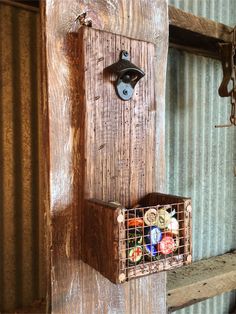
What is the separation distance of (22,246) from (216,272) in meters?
1.20

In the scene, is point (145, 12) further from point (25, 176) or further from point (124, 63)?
point (25, 176)

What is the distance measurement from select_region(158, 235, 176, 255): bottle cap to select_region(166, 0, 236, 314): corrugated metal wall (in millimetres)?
881

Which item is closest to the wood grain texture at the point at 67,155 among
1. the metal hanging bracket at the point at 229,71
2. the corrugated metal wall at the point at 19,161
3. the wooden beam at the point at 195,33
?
the wooden beam at the point at 195,33

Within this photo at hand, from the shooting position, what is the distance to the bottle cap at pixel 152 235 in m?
1.02

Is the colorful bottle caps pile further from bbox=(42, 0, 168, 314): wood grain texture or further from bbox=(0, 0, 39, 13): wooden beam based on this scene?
bbox=(0, 0, 39, 13): wooden beam

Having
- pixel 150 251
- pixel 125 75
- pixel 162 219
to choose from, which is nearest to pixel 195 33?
pixel 125 75

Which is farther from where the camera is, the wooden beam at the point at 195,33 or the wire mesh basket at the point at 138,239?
the wooden beam at the point at 195,33

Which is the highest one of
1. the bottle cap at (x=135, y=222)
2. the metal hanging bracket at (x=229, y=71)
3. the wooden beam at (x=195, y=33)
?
the wooden beam at (x=195, y=33)

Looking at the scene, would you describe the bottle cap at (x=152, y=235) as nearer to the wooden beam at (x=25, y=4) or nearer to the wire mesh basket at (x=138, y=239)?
the wire mesh basket at (x=138, y=239)

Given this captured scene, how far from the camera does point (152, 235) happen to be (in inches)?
40.2

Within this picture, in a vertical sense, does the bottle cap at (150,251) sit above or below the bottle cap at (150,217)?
below

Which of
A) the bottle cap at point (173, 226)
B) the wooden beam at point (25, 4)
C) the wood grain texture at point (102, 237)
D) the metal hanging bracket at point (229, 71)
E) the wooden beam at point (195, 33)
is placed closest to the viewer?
the wood grain texture at point (102, 237)

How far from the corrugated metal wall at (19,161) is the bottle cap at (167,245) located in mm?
953

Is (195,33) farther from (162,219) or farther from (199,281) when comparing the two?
(199,281)
